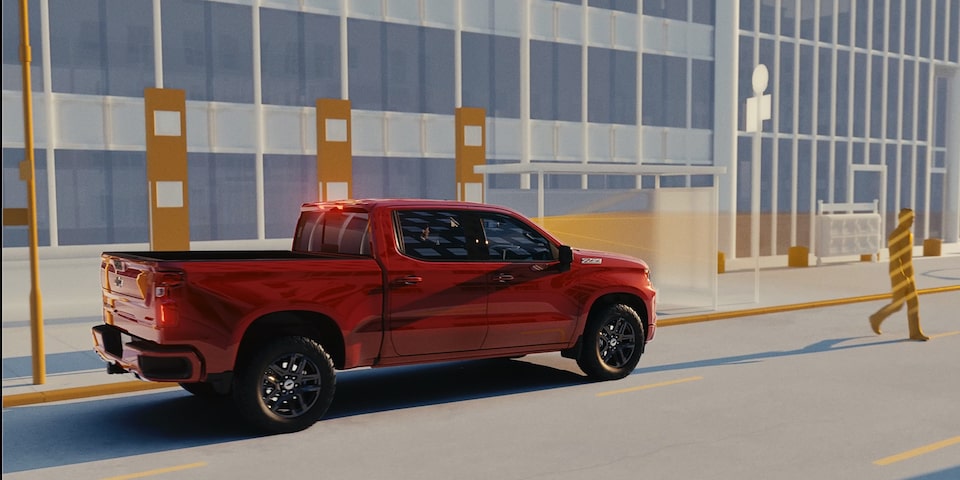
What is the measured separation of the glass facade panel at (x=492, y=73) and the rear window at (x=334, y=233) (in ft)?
43.7

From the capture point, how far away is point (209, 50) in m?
23.8

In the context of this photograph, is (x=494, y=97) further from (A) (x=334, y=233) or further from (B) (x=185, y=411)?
(B) (x=185, y=411)

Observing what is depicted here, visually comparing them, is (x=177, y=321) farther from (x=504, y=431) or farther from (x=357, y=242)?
(x=504, y=431)

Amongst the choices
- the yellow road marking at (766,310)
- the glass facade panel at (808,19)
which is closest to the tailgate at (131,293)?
the yellow road marking at (766,310)

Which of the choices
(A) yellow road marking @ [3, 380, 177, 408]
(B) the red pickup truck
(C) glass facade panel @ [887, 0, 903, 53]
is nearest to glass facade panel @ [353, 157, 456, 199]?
(B) the red pickup truck

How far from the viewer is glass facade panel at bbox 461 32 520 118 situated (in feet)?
72.9

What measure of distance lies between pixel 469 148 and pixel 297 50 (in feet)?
19.6

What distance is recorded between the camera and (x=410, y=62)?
69.5 feet

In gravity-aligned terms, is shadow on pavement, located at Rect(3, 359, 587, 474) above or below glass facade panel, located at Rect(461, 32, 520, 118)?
below

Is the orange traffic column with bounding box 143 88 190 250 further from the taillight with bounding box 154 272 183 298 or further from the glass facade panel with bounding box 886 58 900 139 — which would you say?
the glass facade panel with bounding box 886 58 900 139

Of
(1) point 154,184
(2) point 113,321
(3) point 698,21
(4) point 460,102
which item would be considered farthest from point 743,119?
(2) point 113,321

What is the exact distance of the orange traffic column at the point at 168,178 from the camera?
47.0 ft

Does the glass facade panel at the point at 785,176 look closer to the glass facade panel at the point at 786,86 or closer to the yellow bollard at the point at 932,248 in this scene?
the glass facade panel at the point at 786,86

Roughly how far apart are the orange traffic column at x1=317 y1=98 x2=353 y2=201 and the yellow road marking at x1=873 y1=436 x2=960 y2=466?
11.0m
